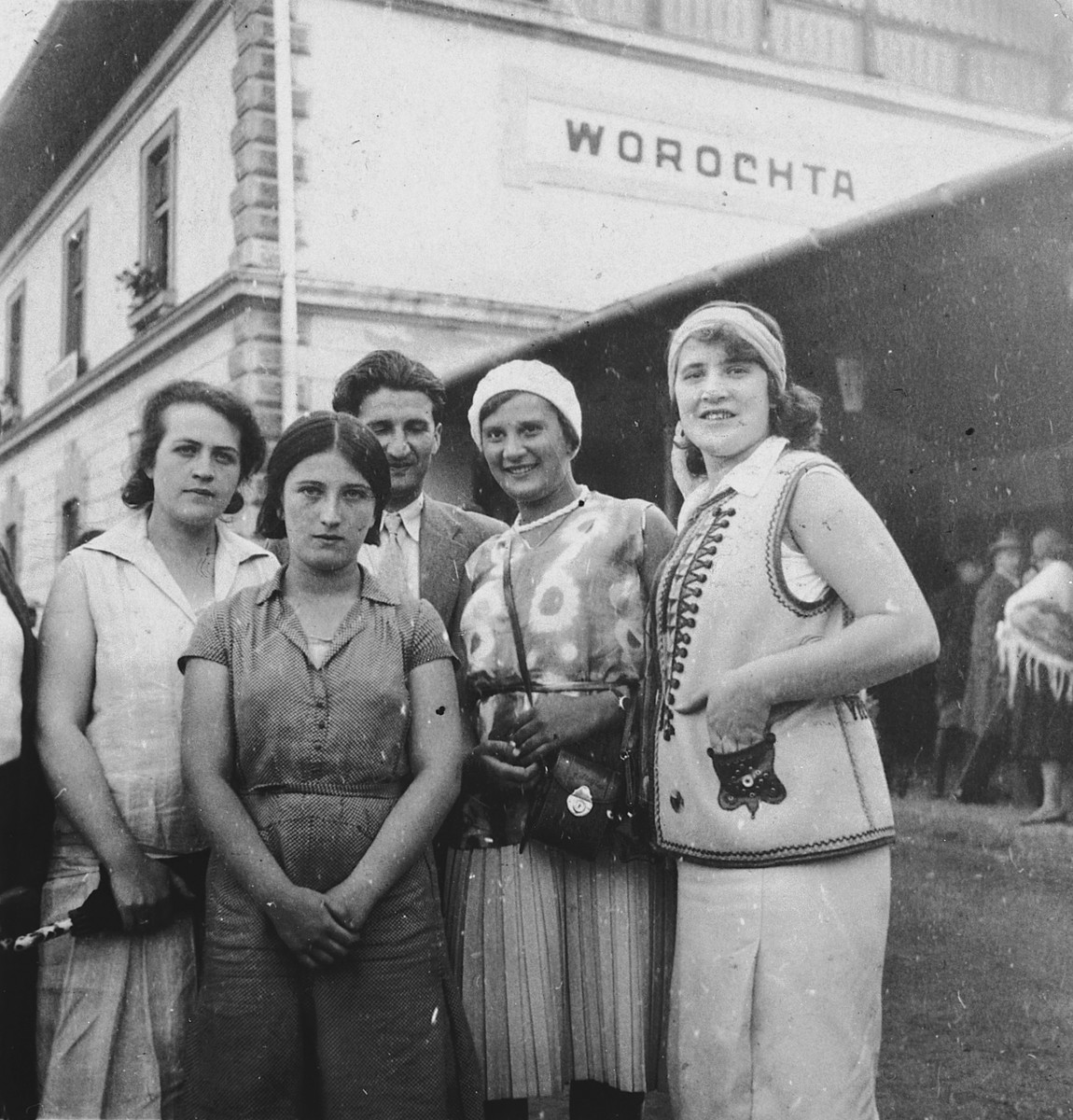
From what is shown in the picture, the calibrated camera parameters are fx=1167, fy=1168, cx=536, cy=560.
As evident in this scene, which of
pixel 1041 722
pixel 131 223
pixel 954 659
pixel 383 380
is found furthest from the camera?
pixel 131 223

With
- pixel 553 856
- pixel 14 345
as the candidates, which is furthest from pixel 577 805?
pixel 14 345

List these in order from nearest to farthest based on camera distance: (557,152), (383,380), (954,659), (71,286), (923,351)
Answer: (383,380) → (923,351) → (954,659) → (557,152) → (71,286)

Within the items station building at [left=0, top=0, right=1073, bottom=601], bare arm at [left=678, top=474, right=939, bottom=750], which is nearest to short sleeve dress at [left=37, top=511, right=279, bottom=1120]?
bare arm at [left=678, top=474, right=939, bottom=750]

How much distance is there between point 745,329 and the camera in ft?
7.36

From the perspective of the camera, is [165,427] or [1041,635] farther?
[1041,635]

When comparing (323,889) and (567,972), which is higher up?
(323,889)

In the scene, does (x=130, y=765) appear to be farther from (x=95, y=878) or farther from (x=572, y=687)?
(x=572, y=687)

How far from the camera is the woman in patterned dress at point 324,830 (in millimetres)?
2061

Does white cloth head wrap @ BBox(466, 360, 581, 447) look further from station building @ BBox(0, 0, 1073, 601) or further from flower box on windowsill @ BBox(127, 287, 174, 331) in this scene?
flower box on windowsill @ BBox(127, 287, 174, 331)

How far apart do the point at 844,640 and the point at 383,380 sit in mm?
1433

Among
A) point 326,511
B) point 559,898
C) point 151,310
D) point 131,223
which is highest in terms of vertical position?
point 131,223

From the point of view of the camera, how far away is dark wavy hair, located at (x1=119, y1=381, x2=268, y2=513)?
2.58 metres

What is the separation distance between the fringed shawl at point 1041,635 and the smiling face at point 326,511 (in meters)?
2.74

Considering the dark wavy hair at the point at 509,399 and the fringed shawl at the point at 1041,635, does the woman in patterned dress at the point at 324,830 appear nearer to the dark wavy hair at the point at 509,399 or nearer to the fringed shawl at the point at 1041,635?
the dark wavy hair at the point at 509,399
